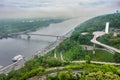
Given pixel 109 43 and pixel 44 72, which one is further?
pixel 109 43

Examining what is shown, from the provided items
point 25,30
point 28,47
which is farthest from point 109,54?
point 25,30

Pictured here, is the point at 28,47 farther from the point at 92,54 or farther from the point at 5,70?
the point at 92,54

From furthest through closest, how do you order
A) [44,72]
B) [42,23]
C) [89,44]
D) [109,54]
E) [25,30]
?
1. [42,23]
2. [25,30]
3. [89,44]
4. [109,54]
5. [44,72]

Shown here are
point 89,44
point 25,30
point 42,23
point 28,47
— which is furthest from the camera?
point 42,23

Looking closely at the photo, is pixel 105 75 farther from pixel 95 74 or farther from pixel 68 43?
pixel 68 43

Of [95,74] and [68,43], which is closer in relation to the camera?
[95,74]

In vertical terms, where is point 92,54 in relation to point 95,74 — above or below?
below

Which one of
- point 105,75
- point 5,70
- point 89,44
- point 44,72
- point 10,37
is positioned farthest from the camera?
point 10,37

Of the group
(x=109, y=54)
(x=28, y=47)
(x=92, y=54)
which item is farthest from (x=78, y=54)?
(x=28, y=47)

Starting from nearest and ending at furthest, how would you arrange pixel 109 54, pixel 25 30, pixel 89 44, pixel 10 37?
pixel 109 54, pixel 89 44, pixel 10 37, pixel 25 30
